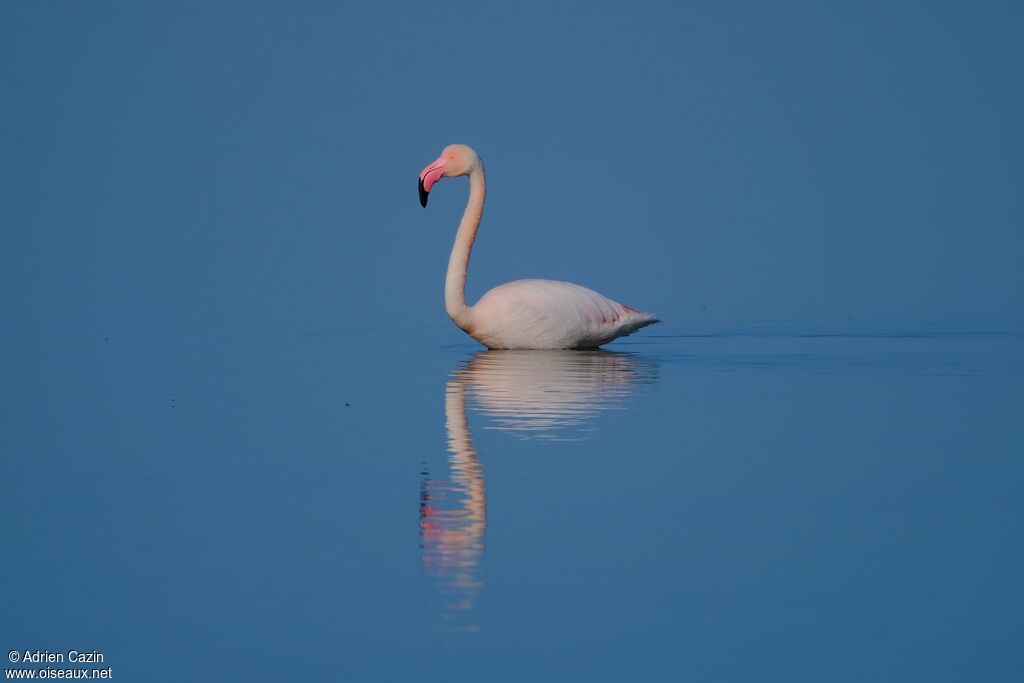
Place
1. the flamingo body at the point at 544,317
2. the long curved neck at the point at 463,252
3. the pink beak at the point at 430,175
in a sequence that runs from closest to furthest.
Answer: the flamingo body at the point at 544,317 < the long curved neck at the point at 463,252 < the pink beak at the point at 430,175

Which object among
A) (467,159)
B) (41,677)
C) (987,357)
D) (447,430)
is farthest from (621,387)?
(41,677)

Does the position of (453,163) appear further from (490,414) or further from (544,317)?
(490,414)

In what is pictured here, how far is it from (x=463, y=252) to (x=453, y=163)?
767 mm

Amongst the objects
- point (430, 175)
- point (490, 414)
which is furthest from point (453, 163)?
point (490, 414)

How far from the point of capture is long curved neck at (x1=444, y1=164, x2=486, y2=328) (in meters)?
13.2

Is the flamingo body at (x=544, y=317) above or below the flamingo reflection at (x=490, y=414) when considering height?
above

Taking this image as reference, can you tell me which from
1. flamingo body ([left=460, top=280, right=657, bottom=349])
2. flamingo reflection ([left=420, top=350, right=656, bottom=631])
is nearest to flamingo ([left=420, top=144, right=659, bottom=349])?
flamingo body ([left=460, top=280, right=657, bottom=349])

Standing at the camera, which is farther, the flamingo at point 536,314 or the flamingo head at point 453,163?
the flamingo head at point 453,163

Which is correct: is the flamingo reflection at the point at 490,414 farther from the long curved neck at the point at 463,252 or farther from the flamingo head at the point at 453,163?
the flamingo head at the point at 453,163

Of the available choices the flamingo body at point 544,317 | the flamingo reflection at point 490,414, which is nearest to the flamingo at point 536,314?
the flamingo body at point 544,317

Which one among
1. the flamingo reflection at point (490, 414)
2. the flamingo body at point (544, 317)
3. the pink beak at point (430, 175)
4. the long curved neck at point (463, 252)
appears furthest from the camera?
the pink beak at point (430, 175)

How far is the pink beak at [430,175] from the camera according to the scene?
13703 mm

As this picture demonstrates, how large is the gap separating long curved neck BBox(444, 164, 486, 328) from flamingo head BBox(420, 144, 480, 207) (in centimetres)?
8

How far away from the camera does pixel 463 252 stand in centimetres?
1388
